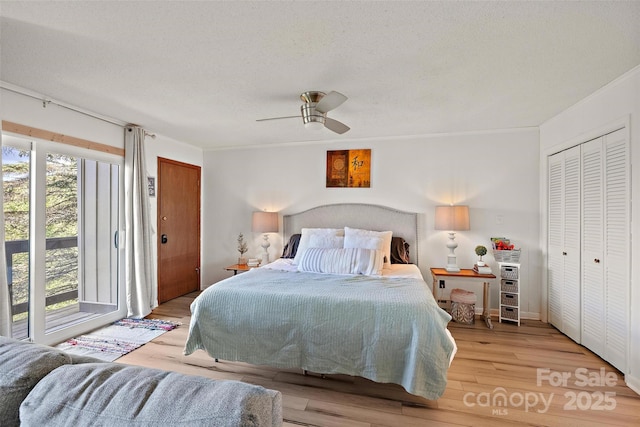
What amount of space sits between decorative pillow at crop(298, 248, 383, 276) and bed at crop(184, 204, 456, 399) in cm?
14

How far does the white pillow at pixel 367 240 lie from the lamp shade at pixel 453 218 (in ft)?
2.18

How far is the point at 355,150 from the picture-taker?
4203 mm

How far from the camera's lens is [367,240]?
3449 mm

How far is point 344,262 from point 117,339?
250 cm

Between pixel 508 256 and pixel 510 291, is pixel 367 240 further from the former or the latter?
pixel 510 291

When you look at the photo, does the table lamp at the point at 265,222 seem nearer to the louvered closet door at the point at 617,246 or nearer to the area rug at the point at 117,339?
the area rug at the point at 117,339

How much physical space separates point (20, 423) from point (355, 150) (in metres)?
3.96

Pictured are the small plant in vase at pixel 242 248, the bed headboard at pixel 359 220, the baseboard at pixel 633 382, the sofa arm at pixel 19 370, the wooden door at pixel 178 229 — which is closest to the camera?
the sofa arm at pixel 19 370

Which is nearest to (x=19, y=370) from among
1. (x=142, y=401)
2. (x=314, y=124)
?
(x=142, y=401)

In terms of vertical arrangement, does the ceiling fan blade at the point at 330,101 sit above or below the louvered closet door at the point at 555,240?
above

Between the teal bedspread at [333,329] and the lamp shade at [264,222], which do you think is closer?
the teal bedspread at [333,329]

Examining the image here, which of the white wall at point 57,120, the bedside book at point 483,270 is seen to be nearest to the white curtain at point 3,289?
the white wall at point 57,120

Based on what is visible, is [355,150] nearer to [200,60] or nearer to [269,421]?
[200,60]

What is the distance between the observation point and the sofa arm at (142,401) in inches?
27.1
